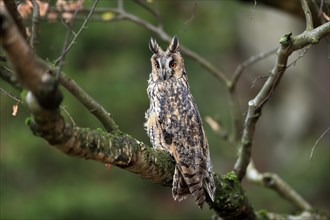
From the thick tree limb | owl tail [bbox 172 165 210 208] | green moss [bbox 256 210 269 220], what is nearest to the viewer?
the thick tree limb

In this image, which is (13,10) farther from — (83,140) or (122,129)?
(122,129)

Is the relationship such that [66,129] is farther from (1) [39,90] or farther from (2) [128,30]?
(2) [128,30]

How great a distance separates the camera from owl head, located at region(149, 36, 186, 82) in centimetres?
558

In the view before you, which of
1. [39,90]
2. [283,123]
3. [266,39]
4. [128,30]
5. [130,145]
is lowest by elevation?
[39,90]

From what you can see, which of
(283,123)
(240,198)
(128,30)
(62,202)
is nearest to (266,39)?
(283,123)

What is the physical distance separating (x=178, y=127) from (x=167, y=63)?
735mm

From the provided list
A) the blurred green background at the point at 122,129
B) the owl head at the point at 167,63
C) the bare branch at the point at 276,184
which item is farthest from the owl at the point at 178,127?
the blurred green background at the point at 122,129

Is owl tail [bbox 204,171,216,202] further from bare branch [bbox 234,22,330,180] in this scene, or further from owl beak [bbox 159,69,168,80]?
owl beak [bbox 159,69,168,80]

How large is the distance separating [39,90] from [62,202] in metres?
7.61

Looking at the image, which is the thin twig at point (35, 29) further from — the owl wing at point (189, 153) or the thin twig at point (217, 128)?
the thin twig at point (217, 128)

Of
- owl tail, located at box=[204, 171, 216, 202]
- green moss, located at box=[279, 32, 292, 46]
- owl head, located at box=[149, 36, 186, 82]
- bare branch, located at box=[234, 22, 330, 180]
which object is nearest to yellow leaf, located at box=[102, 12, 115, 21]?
owl head, located at box=[149, 36, 186, 82]

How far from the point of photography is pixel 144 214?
11.3 m

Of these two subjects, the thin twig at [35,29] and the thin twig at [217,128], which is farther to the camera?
the thin twig at [217,128]

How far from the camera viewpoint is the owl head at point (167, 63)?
5.58 meters
